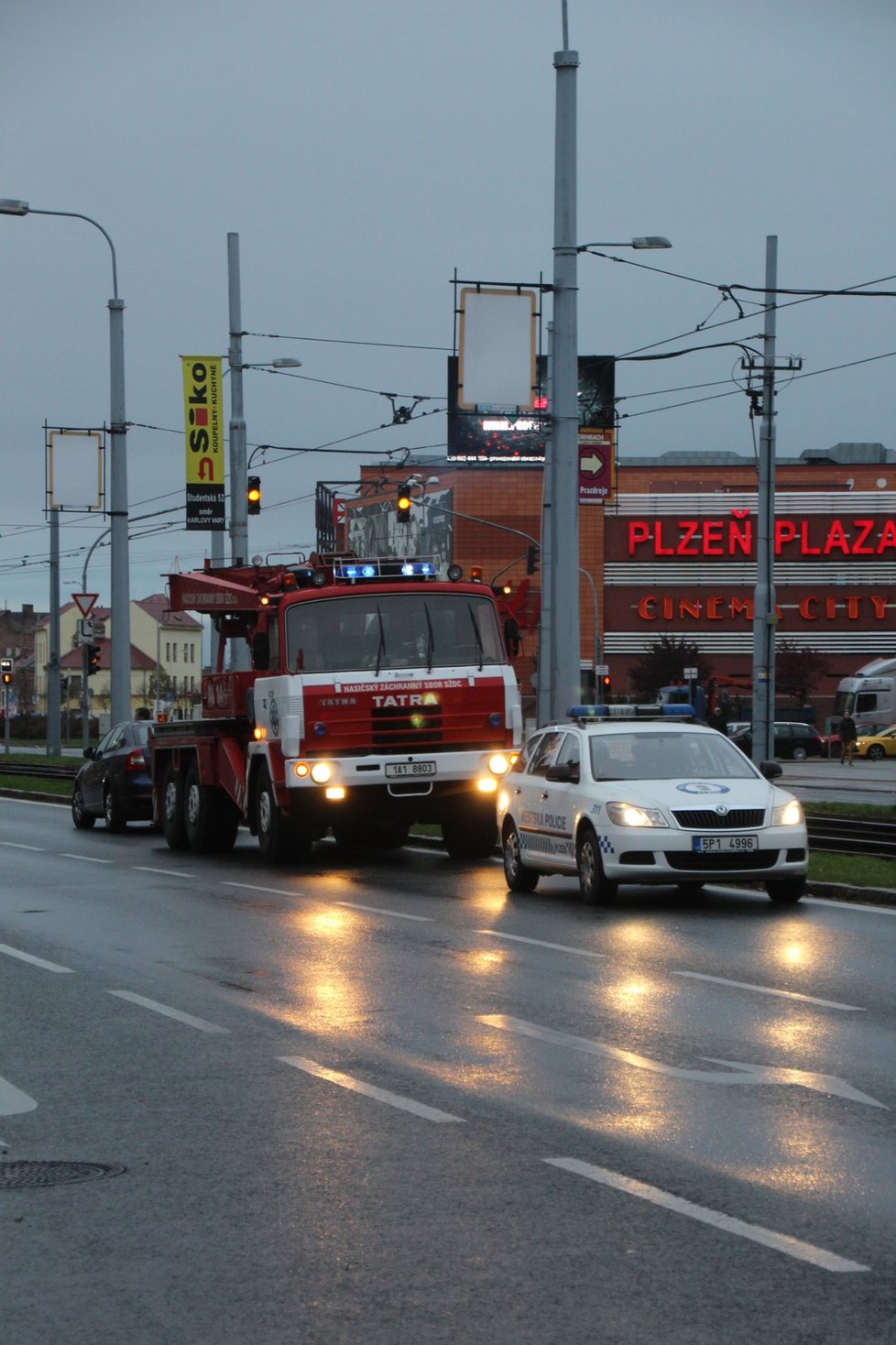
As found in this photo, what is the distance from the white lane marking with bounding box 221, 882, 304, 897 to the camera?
19.0 meters

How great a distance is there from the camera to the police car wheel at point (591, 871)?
1705 cm

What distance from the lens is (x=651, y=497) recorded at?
107125mm

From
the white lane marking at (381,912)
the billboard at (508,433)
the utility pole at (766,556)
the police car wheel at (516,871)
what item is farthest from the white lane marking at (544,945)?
the billboard at (508,433)

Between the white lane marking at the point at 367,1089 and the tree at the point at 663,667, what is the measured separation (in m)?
88.5

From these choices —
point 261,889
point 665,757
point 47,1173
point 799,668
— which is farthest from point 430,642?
point 799,668

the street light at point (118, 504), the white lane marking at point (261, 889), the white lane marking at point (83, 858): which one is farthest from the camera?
the street light at point (118, 504)

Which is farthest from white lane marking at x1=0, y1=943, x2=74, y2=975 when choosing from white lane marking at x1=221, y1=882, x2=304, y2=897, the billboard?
the billboard

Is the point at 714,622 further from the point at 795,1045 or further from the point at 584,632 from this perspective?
the point at 795,1045

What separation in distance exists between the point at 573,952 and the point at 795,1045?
4.09 meters

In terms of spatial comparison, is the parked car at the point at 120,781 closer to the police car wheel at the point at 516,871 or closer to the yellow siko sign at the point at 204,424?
the yellow siko sign at the point at 204,424

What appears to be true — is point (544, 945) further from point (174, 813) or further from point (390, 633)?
point (174, 813)

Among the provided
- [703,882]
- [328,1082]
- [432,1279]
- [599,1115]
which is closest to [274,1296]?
[432,1279]

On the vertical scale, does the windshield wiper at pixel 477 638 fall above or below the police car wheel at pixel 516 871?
above

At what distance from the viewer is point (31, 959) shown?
534 inches
